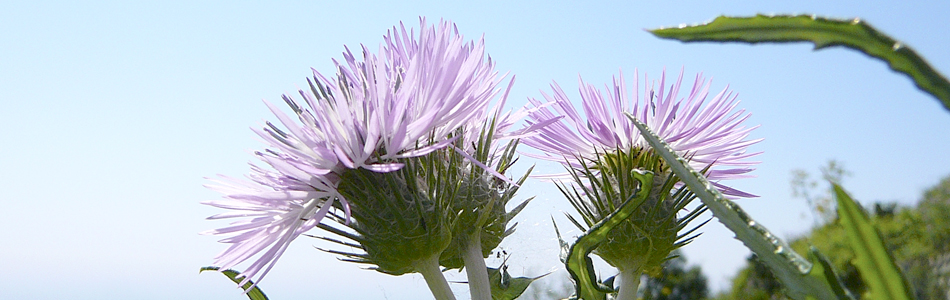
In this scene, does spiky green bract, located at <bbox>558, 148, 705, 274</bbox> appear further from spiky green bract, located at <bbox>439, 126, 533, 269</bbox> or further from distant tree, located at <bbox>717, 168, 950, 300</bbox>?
distant tree, located at <bbox>717, 168, 950, 300</bbox>

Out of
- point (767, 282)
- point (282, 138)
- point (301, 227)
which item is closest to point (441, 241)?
point (301, 227)

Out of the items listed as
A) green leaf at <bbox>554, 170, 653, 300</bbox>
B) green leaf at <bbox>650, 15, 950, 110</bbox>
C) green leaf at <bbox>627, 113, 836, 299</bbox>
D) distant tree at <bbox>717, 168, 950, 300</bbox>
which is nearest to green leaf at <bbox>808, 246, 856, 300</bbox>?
green leaf at <bbox>627, 113, 836, 299</bbox>

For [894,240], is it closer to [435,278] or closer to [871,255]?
[435,278]

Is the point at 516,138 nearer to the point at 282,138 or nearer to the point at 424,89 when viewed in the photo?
the point at 424,89

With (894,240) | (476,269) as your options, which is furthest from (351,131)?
(894,240)

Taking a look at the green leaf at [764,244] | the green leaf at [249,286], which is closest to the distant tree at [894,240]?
the green leaf at [249,286]
